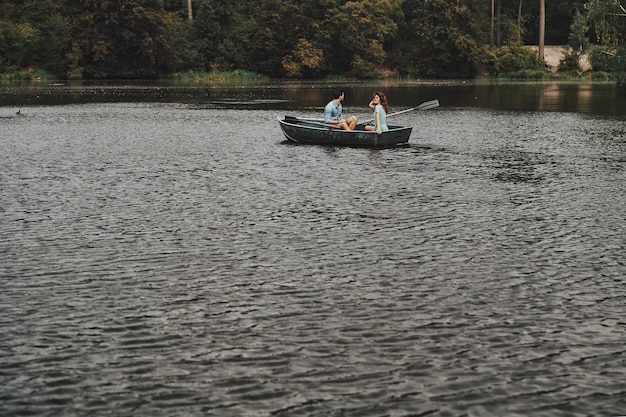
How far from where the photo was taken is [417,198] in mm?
18828

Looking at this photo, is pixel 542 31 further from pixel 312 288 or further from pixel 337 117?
pixel 312 288

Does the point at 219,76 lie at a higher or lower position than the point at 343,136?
higher

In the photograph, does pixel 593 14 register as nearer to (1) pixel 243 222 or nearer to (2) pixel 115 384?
(1) pixel 243 222

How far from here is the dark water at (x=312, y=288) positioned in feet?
27.1

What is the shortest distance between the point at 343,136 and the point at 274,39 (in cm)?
7939

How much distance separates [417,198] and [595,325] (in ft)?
29.1

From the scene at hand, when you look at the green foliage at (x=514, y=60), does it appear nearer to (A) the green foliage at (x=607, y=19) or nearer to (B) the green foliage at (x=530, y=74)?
(B) the green foliage at (x=530, y=74)

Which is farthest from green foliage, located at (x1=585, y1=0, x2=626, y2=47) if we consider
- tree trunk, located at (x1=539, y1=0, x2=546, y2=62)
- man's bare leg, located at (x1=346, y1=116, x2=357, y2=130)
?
tree trunk, located at (x1=539, y1=0, x2=546, y2=62)

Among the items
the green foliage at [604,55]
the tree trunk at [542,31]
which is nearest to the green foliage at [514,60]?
the tree trunk at [542,31]

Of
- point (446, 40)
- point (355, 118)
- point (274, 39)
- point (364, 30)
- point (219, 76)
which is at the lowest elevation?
point (355, 118)

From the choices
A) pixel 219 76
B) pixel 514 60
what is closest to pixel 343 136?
pixel 219 76

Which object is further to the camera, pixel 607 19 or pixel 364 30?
pixel 364 30

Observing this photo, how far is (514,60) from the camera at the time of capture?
103m

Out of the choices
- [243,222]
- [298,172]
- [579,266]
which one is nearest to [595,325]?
[579,266]
